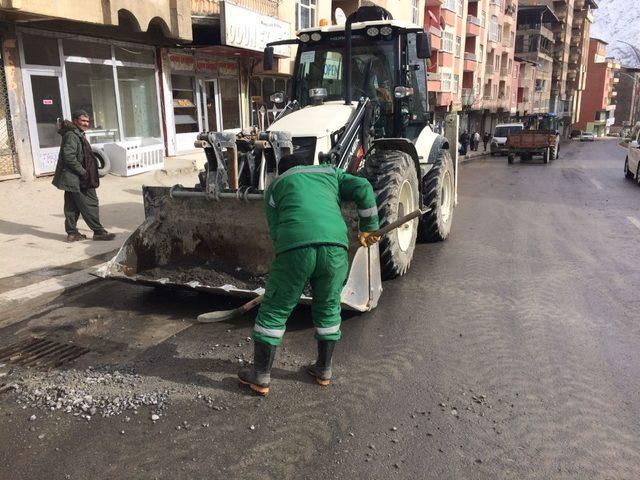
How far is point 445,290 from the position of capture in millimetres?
5719

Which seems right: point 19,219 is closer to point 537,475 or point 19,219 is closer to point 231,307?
point 231,307

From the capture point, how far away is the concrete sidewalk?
6559 mm

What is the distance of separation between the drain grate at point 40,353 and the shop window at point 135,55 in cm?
1157

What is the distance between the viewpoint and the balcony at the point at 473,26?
45125 mm

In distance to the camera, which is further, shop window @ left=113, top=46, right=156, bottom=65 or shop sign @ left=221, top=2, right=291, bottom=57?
shop sign @ left=221, top=2, right=291, bottom=57

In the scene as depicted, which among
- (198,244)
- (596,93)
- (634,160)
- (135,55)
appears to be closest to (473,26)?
(634,160)

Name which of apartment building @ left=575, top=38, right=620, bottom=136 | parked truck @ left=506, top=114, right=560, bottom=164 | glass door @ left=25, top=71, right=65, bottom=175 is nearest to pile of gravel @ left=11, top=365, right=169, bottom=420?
glass door @ left=25, top=71, right=65, bottom=175

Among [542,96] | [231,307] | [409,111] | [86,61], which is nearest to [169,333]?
[231,307]

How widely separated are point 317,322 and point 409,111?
15.7ft

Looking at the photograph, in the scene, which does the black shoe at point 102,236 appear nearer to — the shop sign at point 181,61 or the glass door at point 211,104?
the shop sign at point 181,61

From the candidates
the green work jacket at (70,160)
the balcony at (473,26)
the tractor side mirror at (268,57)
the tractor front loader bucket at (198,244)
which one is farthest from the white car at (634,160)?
the balcony at (473,26)

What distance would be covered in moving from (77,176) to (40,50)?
6340 mm

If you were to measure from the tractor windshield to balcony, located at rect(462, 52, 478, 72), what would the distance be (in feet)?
135

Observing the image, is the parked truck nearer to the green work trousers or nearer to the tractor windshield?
the tractor windshield
